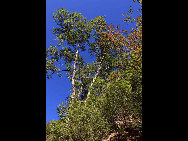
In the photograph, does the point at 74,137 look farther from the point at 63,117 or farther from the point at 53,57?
the point at 53,57

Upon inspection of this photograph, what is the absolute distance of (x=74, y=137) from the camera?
7.17 meters
